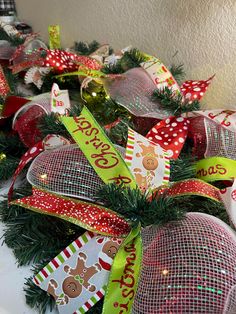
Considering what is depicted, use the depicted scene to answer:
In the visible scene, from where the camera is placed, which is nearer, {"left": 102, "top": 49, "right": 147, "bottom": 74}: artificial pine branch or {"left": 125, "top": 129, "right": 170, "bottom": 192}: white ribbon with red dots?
{"left": 125, "top": 129, "right": 170, "bottom": 192}: white ribbon with red dots

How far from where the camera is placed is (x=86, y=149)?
461mm

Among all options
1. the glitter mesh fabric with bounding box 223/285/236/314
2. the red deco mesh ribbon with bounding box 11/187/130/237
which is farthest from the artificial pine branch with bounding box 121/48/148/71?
the glitter mesh fabric with bounding box 223/285/236/314

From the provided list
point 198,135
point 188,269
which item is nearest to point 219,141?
point 198,135

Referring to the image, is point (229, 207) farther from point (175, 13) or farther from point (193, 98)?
point (175, 13)

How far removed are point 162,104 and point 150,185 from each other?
0.24m

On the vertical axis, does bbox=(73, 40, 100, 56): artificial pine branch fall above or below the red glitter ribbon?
below

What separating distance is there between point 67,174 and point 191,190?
15cm

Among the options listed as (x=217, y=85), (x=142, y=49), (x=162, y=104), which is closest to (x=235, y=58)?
(x=217, y=85)

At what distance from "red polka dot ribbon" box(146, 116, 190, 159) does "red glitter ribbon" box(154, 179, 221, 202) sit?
0.10m

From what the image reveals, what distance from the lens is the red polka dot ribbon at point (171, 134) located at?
22.4 inches

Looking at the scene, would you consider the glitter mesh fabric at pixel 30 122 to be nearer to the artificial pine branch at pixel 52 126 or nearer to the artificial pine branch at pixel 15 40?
the artificial pine branch at pixel 52 126

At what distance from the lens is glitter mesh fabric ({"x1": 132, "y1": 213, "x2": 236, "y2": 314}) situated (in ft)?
1.11

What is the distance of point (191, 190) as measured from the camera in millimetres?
436

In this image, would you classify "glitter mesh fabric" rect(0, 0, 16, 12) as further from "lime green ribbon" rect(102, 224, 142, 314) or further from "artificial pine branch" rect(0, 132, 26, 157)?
"lime green ribbon" rect(102, 224, 142, 314)
